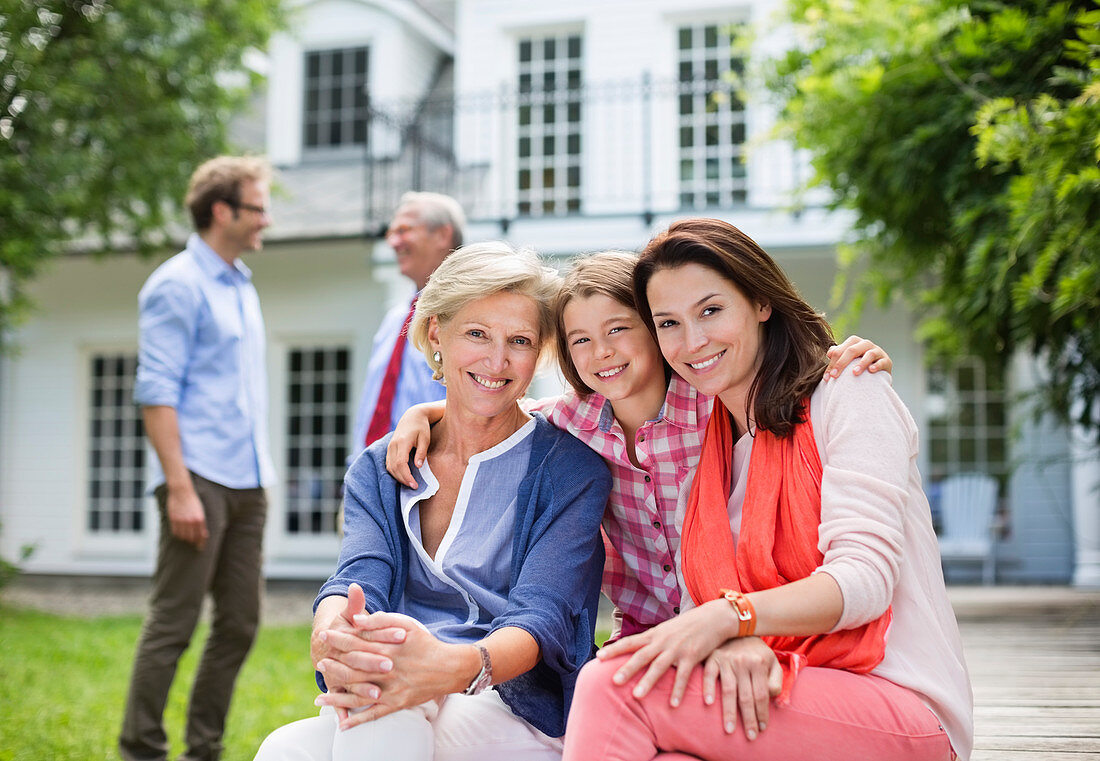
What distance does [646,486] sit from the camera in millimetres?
2162

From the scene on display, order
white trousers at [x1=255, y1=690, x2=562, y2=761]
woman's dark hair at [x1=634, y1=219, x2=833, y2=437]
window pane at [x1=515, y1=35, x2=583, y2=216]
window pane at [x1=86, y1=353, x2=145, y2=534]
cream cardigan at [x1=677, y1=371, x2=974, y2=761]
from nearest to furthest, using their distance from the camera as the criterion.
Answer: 1. cream cardigan at [x1=677, y1=371, x2=974, y2=761]
2. white trousers at [x1=255, y1=690, x2=562, y2=761]
3. woman's dark hair at [x1=634, y1=219, x2=833, y2=437]
4. window pane at [x1=515, y1=35, x2=583, y2=216]
5. window pane at [x1=86, y1=353, x2=145, y2=534]

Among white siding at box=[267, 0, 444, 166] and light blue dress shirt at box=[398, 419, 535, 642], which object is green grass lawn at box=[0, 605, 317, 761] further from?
white siding at box=[267, 0, 444, 166]

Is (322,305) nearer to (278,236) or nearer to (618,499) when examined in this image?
(278,236)

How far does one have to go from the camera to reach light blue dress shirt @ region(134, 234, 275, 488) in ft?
11.9

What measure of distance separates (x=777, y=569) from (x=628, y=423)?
0.55m

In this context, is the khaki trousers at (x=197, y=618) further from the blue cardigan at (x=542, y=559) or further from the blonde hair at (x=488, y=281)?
the blonde hair at (x=488, y=281)

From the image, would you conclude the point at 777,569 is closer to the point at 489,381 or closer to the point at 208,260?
the point at 489,381

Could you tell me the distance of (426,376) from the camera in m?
3.66

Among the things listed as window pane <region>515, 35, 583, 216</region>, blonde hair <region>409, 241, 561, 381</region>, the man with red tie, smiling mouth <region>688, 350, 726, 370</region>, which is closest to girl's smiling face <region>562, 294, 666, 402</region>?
blonde hair <region>409, 241, 561, 381</region>

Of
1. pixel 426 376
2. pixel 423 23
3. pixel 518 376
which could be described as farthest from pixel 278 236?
pixel 518 376

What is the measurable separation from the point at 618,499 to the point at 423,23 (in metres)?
11.2

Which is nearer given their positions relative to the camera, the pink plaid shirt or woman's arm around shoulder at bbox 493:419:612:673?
woman's arm around shoulder at bbox 493:419:612:673

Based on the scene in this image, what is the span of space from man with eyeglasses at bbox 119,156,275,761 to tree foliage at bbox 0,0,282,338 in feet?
16.2

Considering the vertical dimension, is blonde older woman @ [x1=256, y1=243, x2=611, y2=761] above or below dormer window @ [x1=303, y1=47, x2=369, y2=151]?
below
